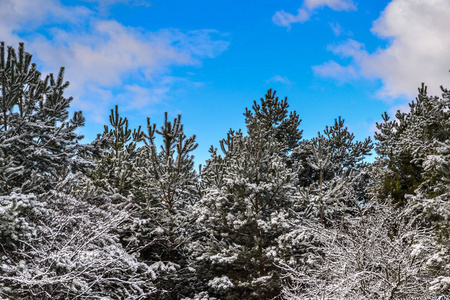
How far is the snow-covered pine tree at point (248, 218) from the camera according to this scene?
33.4ft

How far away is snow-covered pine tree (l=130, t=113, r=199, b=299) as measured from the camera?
411 inches

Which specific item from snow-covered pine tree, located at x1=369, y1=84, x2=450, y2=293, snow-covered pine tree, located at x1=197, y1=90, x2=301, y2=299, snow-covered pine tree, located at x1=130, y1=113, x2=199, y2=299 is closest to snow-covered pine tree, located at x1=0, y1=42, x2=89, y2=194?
snow-covered pine tree, located at x1=130, y1=113, x2=199, y2=299

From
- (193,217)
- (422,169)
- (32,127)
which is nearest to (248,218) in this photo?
(193,217)

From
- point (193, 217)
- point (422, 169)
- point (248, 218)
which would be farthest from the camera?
point (422, 169)

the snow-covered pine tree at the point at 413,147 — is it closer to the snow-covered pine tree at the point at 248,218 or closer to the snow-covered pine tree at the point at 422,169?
the snow-covered pine tree at the point at 422,169

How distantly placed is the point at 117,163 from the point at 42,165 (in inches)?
191

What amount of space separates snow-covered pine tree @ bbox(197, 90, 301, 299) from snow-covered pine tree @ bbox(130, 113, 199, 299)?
703mm

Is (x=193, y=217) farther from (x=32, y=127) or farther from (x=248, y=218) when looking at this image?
(x=32, y=127)

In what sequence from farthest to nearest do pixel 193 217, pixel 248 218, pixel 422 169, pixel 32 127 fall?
pixel 422 169, pixel 193 217, pixel 248 218, pixel 32 127

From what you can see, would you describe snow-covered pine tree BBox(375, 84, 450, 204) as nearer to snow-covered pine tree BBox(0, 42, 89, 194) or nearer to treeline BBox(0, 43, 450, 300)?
treeline BBox(0, 43, 450, 300)

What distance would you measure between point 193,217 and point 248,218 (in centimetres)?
211

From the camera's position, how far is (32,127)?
707cm

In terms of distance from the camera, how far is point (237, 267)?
1076 cm

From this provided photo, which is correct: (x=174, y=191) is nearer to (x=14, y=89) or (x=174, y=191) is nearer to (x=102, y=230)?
(x=102, y=230)
